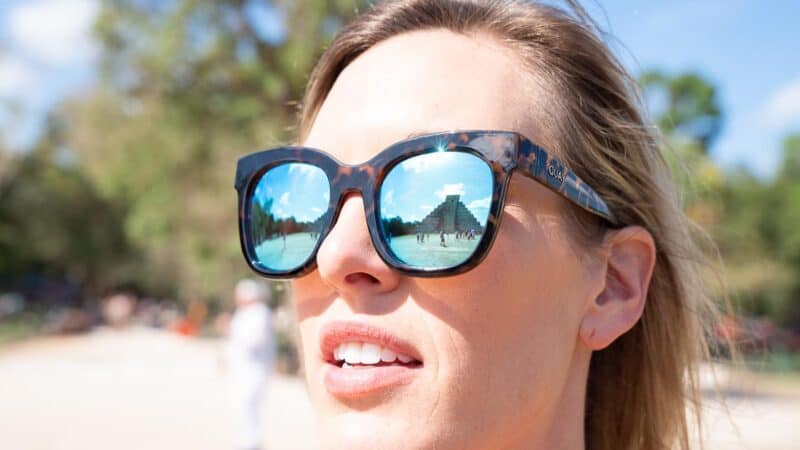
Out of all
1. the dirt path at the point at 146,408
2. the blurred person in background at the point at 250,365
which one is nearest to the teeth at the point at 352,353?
the dirt path at the point at 146,408

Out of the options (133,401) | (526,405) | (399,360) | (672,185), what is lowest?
(133,401)

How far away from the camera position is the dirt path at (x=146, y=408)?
865 centimetres

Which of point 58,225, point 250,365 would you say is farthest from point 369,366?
point 58,225

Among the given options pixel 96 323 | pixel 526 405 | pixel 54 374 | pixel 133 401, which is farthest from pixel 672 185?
pixel 96 323

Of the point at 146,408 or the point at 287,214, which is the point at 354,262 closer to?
the point at 287,214

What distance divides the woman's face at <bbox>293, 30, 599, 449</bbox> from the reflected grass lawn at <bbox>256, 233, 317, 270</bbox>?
0.05 m

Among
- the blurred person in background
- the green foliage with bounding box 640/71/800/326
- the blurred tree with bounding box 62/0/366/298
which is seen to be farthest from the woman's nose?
the green foliage with bounding box 640/71/800/326

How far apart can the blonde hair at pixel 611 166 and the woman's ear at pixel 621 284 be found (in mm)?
63

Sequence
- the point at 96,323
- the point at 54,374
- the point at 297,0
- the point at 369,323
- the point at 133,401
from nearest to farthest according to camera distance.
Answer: the point at 369,323
the point at 133,401
the point at 297,0
the point at 54,374
the point at 96,323

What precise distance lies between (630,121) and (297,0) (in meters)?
13.5

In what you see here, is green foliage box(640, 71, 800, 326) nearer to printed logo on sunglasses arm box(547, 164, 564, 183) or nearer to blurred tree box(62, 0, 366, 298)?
blurred tree box(62, 0, 366, 298)

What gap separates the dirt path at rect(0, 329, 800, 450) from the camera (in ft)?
28.4

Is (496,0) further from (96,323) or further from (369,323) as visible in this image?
(96,323)

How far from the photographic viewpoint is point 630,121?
5.37ft
